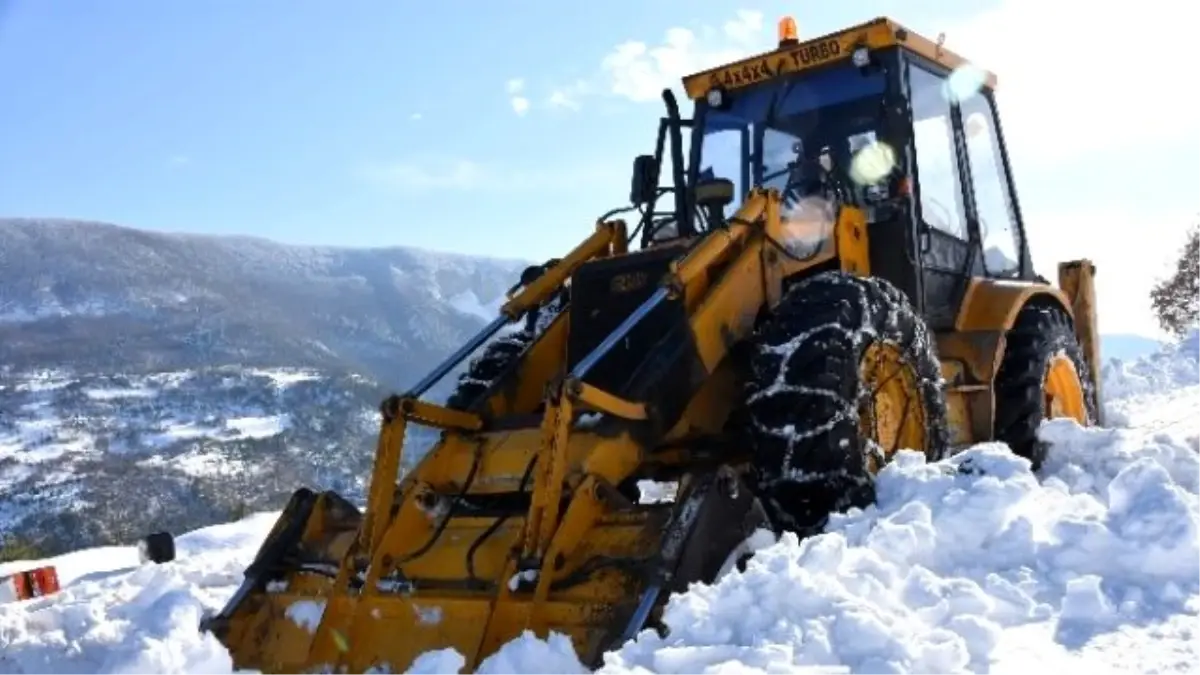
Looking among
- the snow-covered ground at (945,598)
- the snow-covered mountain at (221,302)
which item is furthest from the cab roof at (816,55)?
the snow-covered mountain at (221,302)

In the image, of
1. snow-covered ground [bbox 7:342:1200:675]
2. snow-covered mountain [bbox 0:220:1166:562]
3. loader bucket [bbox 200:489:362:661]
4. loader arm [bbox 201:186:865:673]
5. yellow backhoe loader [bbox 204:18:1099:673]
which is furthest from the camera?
snow-covered mountain [bbox 0:220:1166:562]

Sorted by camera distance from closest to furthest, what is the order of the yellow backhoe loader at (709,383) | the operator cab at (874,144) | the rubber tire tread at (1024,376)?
the yellow backhoe loader at (709,383) < the operator cab at (874,144) < the rubber tire tread at (1024,376)

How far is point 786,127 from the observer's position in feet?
22.6

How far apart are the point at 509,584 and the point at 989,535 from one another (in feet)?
5.50

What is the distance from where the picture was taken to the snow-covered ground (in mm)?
3166

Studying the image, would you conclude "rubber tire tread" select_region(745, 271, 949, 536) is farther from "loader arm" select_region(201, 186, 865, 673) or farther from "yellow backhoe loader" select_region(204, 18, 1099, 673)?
"loader arm" select_region(201, 186, 865, 673)

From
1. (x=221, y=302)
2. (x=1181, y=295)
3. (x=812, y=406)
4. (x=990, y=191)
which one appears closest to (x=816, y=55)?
(x=990, y=191)

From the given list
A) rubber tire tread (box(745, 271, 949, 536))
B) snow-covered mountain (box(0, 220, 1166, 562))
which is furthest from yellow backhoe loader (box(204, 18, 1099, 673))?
snow-covered mountain (box(0, 220, 1166, 562))

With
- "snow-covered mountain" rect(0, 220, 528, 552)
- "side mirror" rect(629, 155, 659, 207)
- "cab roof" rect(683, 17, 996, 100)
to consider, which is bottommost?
"snow-covered mountain" rect(0, 220, 528, 552)

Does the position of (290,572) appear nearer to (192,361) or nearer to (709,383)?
(709,383)

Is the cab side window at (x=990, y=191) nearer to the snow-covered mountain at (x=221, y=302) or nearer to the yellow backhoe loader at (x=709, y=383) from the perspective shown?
the yellow backhoe loader at (x=709, y=383)

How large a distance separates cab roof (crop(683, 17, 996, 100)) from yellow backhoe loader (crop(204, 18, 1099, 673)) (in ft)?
0.04

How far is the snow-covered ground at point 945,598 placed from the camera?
317 cm

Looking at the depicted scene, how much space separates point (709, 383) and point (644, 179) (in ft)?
5.86
